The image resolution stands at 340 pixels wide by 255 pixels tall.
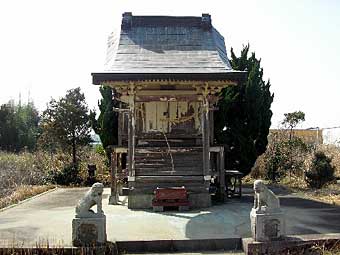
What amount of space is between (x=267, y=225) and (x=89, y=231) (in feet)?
8.29

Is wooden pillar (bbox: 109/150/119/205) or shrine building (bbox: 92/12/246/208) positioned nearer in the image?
shrine building (bbox: 92/12/246/208)

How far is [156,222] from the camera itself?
8.16 m

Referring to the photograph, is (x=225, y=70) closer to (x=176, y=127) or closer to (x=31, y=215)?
(x=176, y=127)

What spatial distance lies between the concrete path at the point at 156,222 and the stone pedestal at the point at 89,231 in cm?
22

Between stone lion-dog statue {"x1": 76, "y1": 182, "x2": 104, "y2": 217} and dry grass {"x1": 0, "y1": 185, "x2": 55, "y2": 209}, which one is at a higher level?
stone lion-dog statue {"x1": 76, "y1": 182, "x2": 104, "y2": 217}

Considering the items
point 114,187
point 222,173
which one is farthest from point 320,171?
point 114,187

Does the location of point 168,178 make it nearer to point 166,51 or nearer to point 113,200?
point 113,200

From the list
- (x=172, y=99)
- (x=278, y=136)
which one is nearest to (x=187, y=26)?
(x=172, y=99)

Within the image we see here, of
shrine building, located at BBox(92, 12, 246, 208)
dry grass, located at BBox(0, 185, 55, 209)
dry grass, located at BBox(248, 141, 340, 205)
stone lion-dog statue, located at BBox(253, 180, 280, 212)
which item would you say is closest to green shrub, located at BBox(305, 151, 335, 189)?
dry grass, located at BBox(248, 141, 340, 205)

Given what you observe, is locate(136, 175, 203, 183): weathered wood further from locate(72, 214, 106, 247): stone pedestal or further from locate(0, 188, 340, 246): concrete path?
locate(72, 214, 106, 247): stone pedestal

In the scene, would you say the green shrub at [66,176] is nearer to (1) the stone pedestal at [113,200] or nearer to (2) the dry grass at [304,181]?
(1) the stone pedestal at [113,200]

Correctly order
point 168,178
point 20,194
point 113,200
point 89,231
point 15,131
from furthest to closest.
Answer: point 15,131 < point 20,194 < point 113,200 < point 168,178 < point 89,231

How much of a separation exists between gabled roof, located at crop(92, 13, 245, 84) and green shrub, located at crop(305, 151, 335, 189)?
459 cm

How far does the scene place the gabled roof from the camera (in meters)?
9.77
